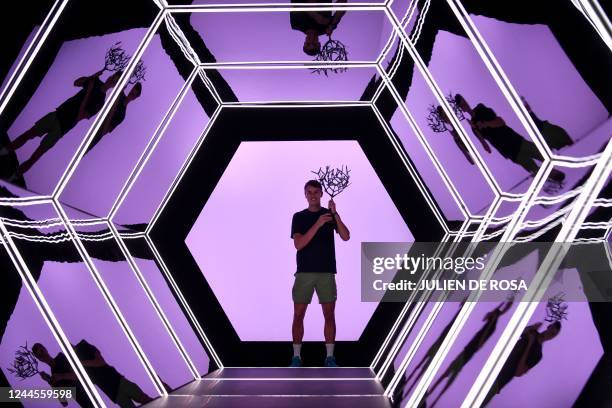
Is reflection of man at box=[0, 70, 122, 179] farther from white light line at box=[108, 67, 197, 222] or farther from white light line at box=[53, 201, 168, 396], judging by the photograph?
white light line at box=[108, 67, 197, 222]

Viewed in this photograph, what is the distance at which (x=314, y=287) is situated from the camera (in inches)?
188

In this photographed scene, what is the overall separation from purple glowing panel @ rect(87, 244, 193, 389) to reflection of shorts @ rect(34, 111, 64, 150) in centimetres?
62

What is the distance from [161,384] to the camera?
318 centimetres

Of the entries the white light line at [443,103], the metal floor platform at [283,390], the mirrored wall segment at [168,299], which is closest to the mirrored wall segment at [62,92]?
the mirrored wall segment at [168,299]

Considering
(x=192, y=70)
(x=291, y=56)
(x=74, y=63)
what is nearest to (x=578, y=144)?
(x=74, y=63)

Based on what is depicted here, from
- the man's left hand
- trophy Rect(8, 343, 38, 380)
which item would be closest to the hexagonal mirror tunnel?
trophy Rect(8, 343, 38, 380)

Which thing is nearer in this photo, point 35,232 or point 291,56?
point 35,232

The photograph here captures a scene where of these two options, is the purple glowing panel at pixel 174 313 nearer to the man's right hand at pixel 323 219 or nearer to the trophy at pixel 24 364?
the man's right hand at pixel 323 219

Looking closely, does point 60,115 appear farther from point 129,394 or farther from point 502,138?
point 502,138

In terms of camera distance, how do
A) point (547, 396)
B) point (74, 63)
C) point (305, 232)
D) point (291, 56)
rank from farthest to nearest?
point (305, 232)
point (291, 56)
point (74, 63)
point (547, 396)

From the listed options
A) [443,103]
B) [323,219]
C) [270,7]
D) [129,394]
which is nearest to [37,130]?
[129,394]

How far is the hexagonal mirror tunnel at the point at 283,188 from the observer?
2.13 m

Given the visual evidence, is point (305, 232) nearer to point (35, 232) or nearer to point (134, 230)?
point (134, 230)

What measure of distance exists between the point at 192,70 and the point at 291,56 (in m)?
0.76
